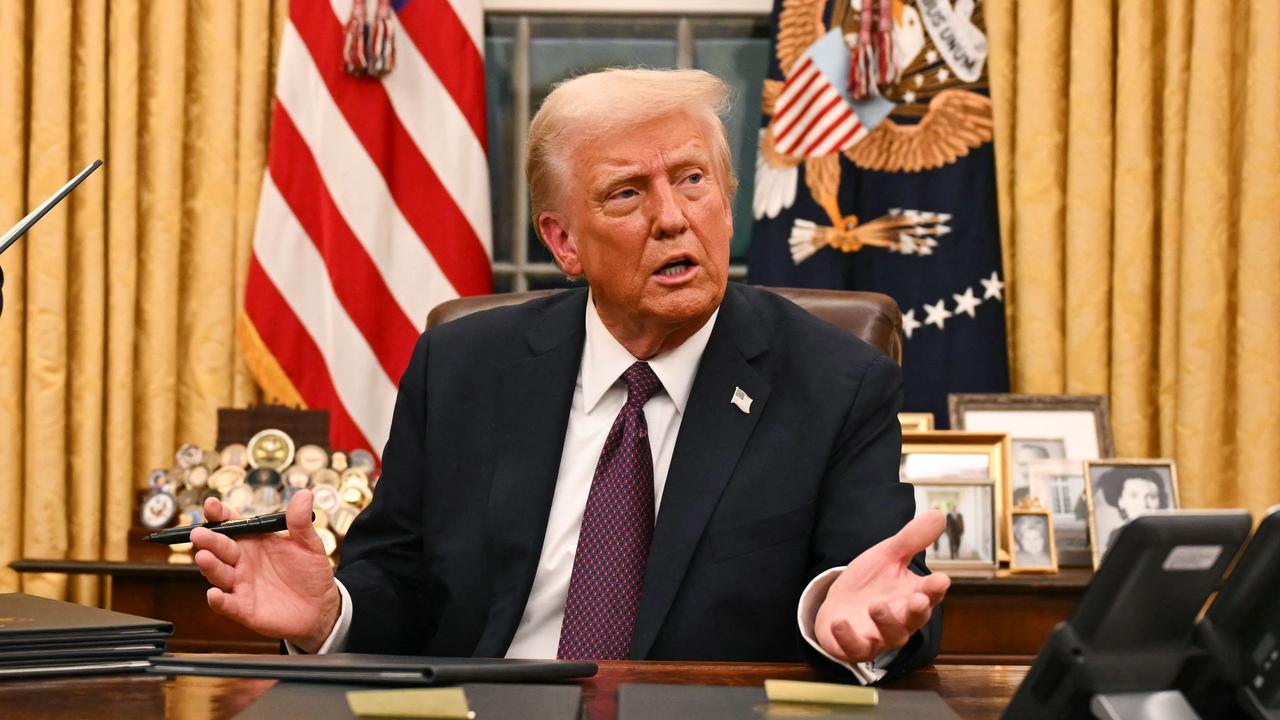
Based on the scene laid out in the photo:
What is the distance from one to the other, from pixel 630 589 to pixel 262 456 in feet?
4.63

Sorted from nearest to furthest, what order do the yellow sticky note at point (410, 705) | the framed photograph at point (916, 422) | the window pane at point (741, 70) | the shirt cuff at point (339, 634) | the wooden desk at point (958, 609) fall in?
1. the yellow sticky note at point (410, 705)
2. the shirt cuff at point (339, 634)
3. the wooden desk at point (958, 609)
4. the framed photograph at point (916, 422)
5. the window pane at point (741, 70)

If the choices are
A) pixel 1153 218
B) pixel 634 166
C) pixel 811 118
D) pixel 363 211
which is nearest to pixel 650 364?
pixel 634 166

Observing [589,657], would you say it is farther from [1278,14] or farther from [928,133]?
[1278,14]

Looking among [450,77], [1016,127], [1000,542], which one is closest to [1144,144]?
[1016,127]

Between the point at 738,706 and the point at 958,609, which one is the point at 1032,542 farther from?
the point at 738,706

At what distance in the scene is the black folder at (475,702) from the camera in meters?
1.09

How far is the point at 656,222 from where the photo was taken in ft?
6.47

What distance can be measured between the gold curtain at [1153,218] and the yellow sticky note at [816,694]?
2.13 metres

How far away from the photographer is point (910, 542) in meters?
1.36

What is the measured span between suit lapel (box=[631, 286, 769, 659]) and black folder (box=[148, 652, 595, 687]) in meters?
0.42

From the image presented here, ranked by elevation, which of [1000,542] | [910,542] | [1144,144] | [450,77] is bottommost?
[1000,542]

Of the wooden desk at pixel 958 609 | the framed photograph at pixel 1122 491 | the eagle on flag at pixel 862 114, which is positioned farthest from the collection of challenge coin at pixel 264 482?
the framed photograph at pixel 1122 491

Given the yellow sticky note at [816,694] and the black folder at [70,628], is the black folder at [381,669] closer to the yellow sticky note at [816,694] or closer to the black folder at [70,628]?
the black folder at [70,628]

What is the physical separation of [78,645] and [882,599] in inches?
31.8
